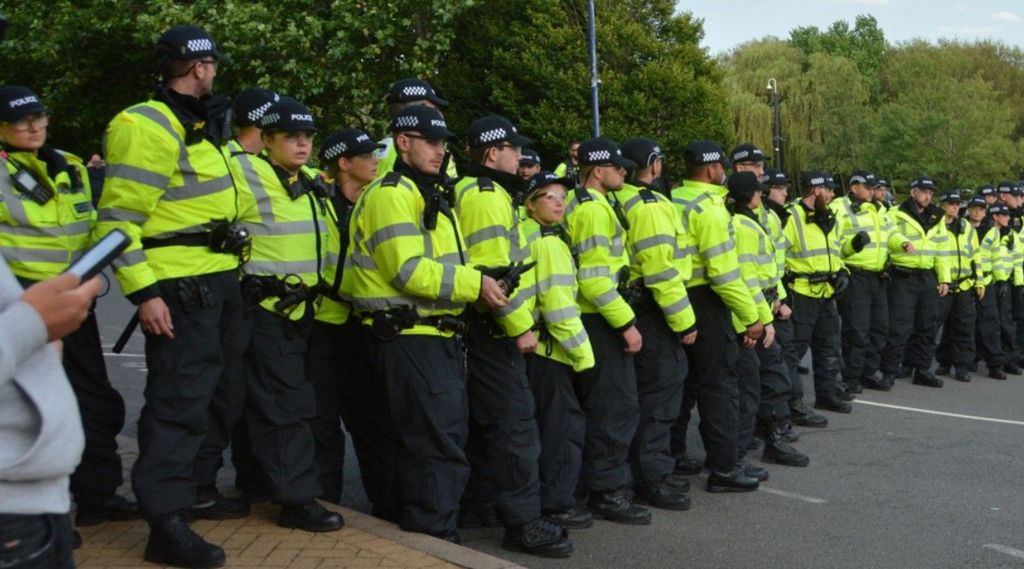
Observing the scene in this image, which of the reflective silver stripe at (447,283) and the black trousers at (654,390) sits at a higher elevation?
the reflective silver stripe at (447,283)

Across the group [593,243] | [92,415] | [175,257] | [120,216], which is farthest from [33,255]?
[593,243]

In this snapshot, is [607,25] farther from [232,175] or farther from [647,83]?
[232,175]

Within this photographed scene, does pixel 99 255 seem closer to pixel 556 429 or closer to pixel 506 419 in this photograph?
pixel 506 419

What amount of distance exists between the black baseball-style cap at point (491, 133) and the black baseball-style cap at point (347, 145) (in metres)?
0.67

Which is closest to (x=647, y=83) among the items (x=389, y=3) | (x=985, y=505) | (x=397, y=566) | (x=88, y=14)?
(x=389, y=3)

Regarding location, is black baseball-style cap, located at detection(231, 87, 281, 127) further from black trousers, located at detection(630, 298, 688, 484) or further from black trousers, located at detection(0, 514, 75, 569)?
black trousers, located at detection(0, 514, 75, 569)

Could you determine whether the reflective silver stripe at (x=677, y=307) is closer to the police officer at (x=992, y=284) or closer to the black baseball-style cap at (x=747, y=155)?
the black baseball-style cap at (x=747, y=155)

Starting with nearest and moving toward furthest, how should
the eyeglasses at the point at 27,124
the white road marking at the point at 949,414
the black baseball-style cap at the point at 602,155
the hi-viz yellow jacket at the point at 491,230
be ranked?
the eyeglasses at the point at 27,124
the hi-viz yellow jacket at the point at 491,230
the black baseball-style cap at the point at 602,155
the white road marking at the point at 949,414

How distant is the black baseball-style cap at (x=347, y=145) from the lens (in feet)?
21.4

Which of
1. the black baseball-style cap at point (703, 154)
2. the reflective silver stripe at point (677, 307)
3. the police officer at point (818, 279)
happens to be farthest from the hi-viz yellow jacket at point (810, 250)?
the reflective silver stripe at point (677, 307)

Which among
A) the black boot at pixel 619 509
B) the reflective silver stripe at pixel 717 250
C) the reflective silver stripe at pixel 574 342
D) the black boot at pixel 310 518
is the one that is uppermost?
the reflective silver stripe at pixel 717 250

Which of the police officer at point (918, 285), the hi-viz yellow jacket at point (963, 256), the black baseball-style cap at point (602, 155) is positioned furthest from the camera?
the hi-viz yellow jacket at point (963, 256)

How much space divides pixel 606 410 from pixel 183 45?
9.80ft

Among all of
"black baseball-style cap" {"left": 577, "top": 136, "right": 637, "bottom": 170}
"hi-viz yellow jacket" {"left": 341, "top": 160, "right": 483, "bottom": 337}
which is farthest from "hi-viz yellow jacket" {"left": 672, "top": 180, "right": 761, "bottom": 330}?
"hi-viz yellow jacket" {"left": 341, "top": 160, "right": 483, "bottom": 337}
